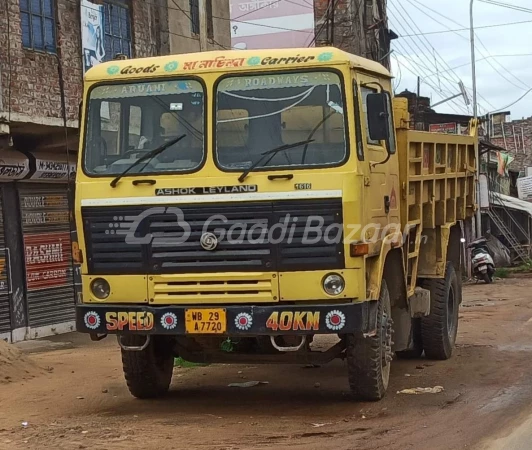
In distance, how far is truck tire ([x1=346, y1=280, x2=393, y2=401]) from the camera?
758 cm

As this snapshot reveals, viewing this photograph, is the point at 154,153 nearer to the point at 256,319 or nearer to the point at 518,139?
the point at 256,319

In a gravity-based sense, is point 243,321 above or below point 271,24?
below

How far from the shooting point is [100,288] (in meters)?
7.45

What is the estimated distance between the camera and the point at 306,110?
7.28 m

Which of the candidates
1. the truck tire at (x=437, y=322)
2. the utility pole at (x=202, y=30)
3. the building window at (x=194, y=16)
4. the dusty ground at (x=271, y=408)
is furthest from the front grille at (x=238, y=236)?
the building window at (x=194, y=16)

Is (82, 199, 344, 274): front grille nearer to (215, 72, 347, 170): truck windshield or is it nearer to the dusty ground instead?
(215, 72, 347, 170): truck windshield

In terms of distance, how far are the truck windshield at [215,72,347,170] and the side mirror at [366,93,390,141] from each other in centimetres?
24

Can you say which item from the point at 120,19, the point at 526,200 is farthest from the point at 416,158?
the point at 526,200

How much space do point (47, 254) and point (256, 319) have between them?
8.29 meters

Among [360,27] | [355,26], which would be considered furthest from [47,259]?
[360,27]

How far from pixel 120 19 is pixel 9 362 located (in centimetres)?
725

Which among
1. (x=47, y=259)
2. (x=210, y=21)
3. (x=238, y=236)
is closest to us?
(x=238, y=236)

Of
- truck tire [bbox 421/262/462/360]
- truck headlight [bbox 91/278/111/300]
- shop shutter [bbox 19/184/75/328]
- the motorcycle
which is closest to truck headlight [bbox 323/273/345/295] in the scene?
truck headlight [bbox 91/278/111/300]

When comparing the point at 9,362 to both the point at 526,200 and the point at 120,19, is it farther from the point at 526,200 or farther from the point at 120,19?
the point at 526,200
